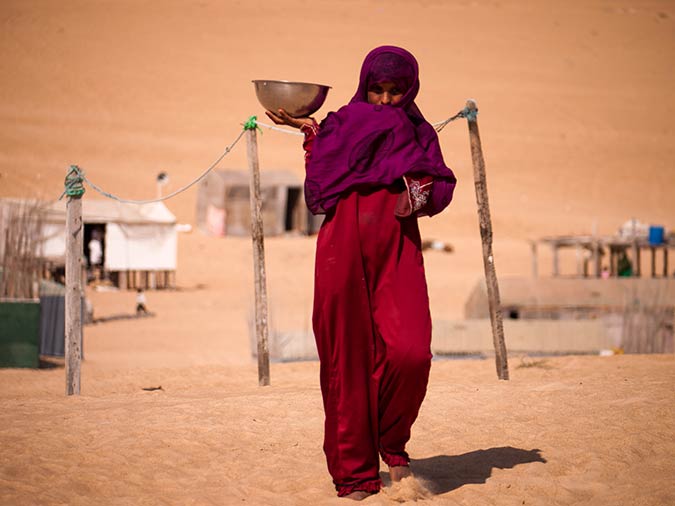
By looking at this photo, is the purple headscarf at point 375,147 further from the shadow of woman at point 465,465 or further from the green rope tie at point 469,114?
the green rope tie at point 469,114

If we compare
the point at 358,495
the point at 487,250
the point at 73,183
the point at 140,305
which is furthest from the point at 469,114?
the point at 140,305

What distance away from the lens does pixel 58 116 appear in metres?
40.7

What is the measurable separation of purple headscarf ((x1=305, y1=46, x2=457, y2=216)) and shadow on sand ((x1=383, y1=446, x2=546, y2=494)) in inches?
48.2

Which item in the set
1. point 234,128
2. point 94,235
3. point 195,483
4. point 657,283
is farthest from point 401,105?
point 234,128

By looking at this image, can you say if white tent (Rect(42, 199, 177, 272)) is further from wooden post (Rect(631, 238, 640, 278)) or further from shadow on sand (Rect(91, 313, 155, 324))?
wooden post (Rect(631, 238, 640, 278))

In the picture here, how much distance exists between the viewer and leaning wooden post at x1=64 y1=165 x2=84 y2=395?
301 inches

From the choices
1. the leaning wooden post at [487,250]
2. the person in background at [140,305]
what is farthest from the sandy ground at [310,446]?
the person in background at [140,305]

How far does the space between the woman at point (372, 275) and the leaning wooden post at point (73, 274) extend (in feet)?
12.1

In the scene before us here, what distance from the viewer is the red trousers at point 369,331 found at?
4316 mm

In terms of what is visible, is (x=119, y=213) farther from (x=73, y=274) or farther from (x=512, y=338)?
(x=73, y=274)

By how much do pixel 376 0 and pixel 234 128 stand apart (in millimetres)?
25742

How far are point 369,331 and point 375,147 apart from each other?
0.75m

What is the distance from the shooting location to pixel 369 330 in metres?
4.36

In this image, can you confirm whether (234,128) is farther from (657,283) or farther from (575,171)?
(657,283)
